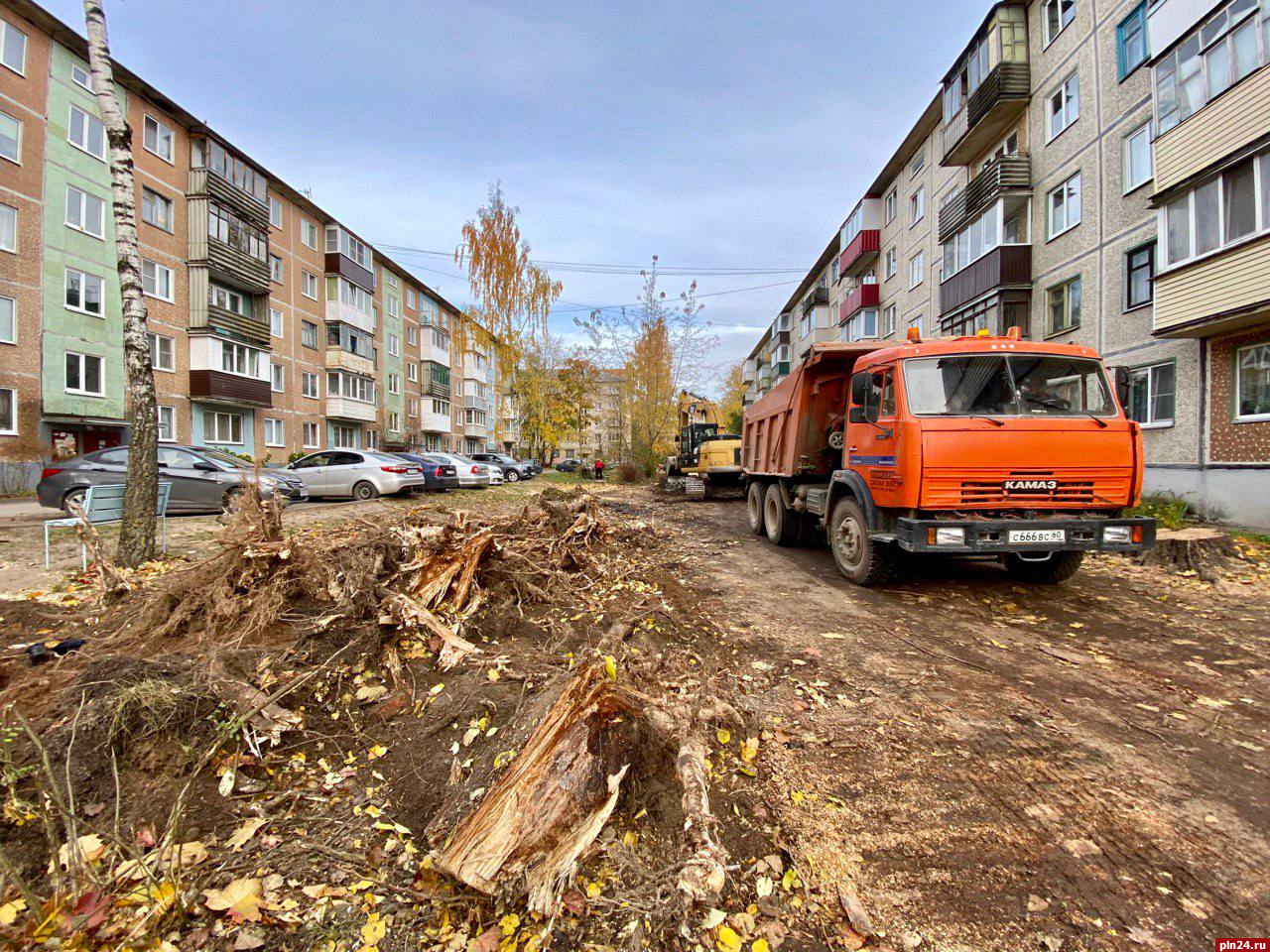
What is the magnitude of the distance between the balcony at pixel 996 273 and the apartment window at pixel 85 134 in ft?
96.5

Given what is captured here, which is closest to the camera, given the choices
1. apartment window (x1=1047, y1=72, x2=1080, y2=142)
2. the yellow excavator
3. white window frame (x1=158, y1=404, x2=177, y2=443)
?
apartment window (x1=1047, y1=72, x2=1080, y2=142)

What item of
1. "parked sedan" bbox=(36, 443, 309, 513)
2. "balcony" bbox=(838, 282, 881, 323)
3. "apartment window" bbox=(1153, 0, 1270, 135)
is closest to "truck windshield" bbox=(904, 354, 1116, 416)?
"apartment window" bbox=(1153, 0, 1270, 135)

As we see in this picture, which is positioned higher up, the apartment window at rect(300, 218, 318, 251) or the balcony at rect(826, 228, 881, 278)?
the apartment window at rect(300, 218, 318, 251)

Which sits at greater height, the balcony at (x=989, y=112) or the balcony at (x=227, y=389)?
the balcony at (x=989, y=112)

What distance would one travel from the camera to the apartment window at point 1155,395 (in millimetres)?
12648

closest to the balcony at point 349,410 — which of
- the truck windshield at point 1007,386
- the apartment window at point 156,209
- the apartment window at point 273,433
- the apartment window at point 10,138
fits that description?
the apartment window at point 273,433

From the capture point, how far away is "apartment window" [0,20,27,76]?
1697cm

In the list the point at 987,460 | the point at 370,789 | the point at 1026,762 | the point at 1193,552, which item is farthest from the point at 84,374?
the point at 1193,552

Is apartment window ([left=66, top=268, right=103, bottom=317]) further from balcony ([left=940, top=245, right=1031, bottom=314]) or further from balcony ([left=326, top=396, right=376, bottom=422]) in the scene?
balcony ([left=940, top=245, right=1031, bottom=314])

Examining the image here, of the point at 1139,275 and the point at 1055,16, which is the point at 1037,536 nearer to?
the point at 1139,275

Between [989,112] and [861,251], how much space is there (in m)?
12.1

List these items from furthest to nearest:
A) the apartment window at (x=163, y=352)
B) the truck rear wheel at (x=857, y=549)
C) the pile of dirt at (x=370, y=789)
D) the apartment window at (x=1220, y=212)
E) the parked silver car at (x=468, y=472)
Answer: the apartment window at (x=163, y=352) → the parked silver car at (x=468, y=472) → the apartment window at (x=1220, y=212) → the truck rear wheel at (x=857, y=549) → the pile of dirt at (x=370, y=789)

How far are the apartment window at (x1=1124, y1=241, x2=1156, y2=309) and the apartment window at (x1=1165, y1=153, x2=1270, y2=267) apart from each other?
152 centimetres

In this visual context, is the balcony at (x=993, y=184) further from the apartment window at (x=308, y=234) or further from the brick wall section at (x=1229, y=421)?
the apartment window at (x=308, y=234)
